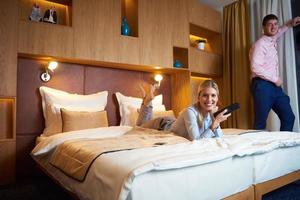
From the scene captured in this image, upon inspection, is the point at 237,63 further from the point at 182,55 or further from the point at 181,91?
the point at 181,91

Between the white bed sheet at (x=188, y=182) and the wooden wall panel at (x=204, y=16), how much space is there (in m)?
2.75

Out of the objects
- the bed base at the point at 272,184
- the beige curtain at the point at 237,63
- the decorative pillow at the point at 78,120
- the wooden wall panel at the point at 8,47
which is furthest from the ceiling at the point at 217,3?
the bed base at the point at 272,184

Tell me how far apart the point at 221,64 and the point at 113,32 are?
2.04m

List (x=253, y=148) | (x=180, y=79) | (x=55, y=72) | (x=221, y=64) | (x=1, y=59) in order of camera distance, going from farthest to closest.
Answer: (x=221, y=64), (x=180, y=79), (x=55, y=72), (x=1, y=59), (x=253, y=148)

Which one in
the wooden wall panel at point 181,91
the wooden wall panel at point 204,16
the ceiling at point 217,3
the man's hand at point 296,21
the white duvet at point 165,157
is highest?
the ceiling at point 217,3

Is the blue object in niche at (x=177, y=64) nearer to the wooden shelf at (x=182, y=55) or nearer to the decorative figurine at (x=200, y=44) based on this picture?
the wooden shelf at (x=182, y=55)

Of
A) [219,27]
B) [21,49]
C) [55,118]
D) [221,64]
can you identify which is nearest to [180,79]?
[221,64]

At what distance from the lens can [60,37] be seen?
2625mm

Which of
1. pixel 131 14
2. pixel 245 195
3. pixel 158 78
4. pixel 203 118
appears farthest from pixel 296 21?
pixel 245 195

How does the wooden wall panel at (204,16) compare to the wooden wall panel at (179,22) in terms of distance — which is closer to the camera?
the wooden wall panel at (179,22)

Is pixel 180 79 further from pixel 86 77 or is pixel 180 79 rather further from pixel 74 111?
pixel 74 111

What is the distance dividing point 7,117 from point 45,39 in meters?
0.89

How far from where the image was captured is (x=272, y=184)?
1665 millimetres

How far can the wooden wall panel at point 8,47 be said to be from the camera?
2361 mm
